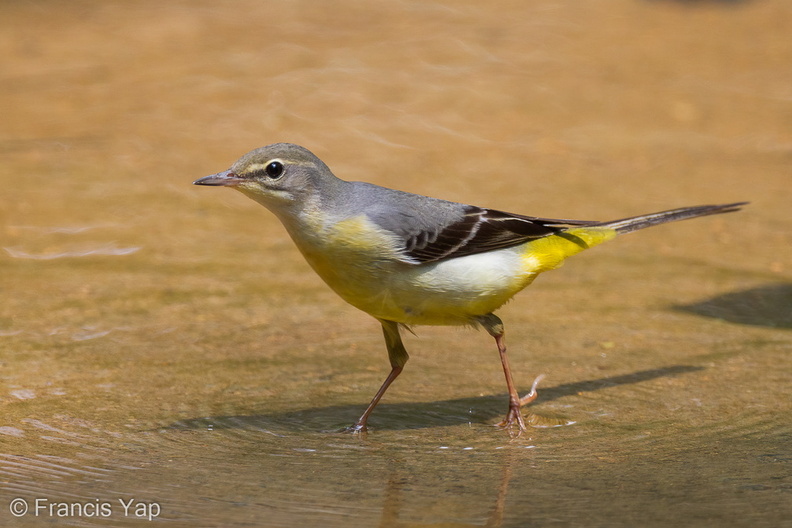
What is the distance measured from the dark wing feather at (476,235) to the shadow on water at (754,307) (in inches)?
92.4

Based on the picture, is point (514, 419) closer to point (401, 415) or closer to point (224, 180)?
point (401, 415)

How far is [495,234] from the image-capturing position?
6.41 meters

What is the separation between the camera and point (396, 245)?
5.86 metres

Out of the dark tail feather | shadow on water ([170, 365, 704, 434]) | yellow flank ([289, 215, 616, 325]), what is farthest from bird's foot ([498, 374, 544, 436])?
the dark tail feather

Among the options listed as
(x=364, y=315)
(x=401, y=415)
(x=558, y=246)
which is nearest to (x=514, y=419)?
(x=401, y=415)

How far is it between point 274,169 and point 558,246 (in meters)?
2.12

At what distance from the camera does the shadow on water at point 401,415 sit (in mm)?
6052

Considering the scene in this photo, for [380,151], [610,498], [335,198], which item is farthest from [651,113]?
[610,498]

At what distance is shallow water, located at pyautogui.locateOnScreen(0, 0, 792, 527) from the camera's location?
508 centimetres

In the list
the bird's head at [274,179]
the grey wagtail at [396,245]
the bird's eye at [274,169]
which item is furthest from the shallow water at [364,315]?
the bird's eye at [274,169]

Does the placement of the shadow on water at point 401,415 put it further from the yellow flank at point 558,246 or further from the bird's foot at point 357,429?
the yellow flank at point 558,246

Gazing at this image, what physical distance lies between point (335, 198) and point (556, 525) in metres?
2.46

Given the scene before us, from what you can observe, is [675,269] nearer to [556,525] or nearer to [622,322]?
[622,322]

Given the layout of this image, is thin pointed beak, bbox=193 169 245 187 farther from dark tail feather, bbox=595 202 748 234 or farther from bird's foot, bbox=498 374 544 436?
dark tail feather, bbox=595 202 748 234
